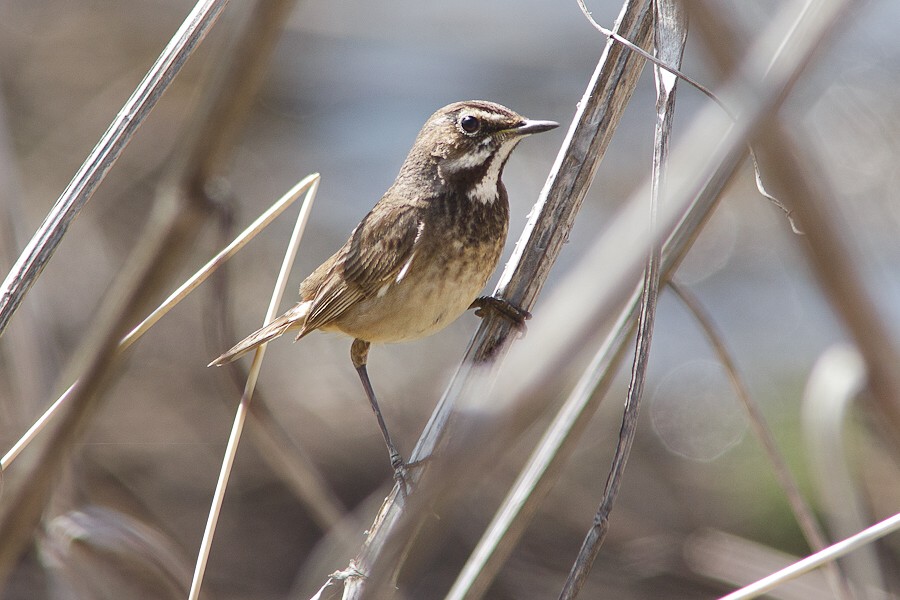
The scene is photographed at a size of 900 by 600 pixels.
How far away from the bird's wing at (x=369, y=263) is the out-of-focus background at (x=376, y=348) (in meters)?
1.14

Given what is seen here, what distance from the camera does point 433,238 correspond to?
3654mm

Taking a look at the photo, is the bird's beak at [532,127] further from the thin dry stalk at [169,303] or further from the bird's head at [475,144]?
the thin dry stalk at [169,303]

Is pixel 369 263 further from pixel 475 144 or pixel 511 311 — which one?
pixel 511 311

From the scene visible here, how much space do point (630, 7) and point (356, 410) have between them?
16.2ft

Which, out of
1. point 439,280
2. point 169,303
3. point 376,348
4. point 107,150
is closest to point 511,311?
point 439,280

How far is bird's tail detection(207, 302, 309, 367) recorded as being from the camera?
3.34 metres

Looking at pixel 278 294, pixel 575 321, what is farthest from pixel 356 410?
pixel 575 321

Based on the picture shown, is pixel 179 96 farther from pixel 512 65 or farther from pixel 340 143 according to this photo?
pixel 512 65

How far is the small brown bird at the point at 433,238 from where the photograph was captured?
142 inches

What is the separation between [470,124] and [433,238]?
0.50 m

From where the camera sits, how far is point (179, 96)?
7.87m

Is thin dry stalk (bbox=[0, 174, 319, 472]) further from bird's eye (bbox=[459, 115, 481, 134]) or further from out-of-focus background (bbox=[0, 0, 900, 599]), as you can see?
out-of-focus background (bbox=[0, 0, 900, 599])

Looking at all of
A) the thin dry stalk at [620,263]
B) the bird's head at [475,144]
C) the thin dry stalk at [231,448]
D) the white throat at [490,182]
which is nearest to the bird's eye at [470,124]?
the bird's head at [475,144]

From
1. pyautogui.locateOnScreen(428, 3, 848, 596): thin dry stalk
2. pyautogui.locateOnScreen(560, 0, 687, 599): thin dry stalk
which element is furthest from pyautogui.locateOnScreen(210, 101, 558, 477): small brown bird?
pyautogui.locateOnScreen(428, 3, 848, 596): thin dry stalk
